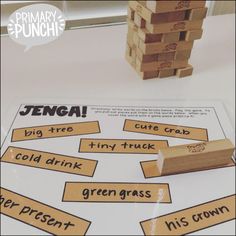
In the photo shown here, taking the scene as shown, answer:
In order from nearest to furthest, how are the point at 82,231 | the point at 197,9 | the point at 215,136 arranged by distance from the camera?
the point at 82,231, the point at 215,136, the point at 197,9

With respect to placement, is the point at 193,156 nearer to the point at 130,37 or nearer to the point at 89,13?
the point at 130,37

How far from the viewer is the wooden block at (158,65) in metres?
0.76

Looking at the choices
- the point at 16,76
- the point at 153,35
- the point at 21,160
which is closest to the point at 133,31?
the point at 153,35

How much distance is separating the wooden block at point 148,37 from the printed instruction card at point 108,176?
188mm

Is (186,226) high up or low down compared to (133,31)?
down

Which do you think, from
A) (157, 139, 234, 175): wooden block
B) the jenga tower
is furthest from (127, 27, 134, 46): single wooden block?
(157, 139, 234, 175): wooden block

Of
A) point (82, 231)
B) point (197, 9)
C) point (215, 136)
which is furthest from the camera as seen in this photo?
point (197, 9)

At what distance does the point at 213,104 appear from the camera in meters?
0.68

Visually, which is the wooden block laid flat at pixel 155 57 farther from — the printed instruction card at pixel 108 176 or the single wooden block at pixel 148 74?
the printed instruction card at pixel 108 176

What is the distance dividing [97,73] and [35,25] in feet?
0.68

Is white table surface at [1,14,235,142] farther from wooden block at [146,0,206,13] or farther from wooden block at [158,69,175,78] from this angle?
wooden block at [146,0,206,13]

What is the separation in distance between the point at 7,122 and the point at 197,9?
20.6 inches

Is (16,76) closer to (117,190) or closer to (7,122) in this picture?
(7,122)

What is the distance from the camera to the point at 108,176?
0.50 metres
